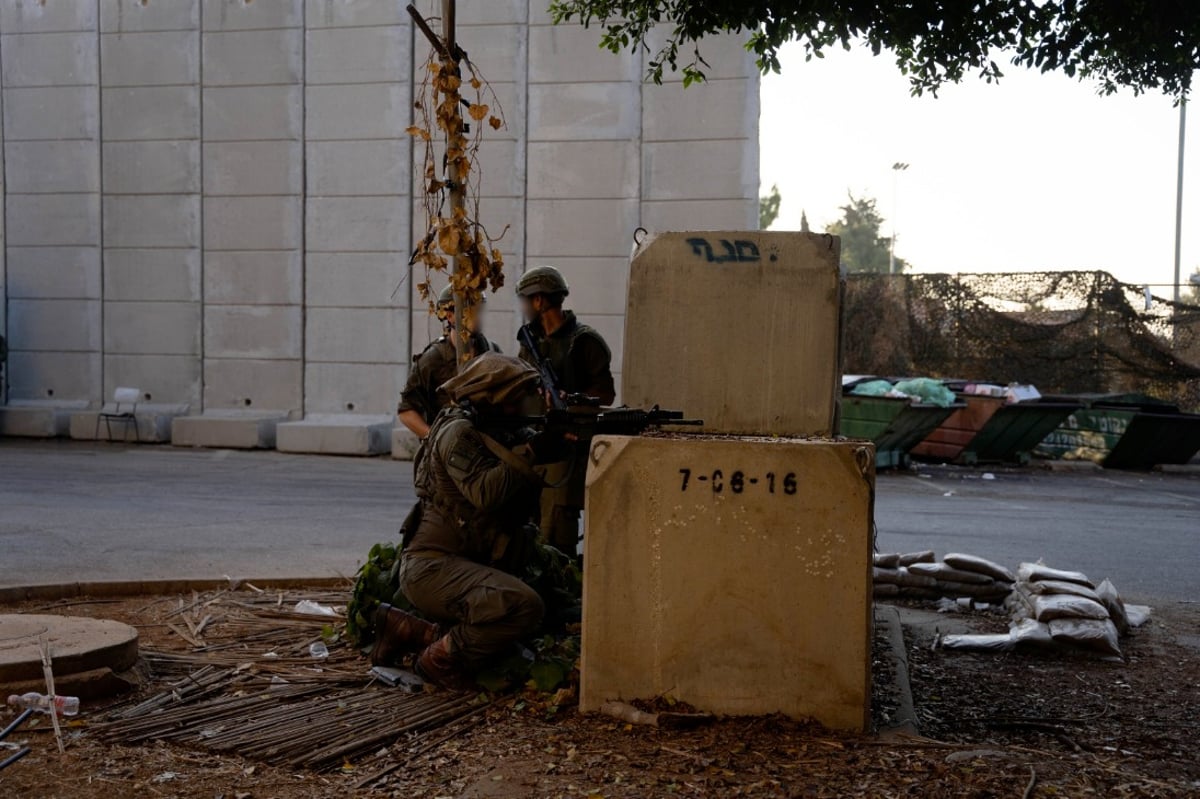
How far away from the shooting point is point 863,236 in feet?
261

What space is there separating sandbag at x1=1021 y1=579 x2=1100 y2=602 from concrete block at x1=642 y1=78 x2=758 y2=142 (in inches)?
361

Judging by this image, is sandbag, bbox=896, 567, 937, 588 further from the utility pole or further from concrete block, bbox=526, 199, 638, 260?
concrete block, bbox=526, 199, 638, 260

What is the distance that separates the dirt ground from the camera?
386 centimetres

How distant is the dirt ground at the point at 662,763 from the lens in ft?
12.6

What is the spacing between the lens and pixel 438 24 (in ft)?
53.0

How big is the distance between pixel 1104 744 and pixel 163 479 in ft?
35.2

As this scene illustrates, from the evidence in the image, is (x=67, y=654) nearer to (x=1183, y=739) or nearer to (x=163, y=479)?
(x=1183, y=739)

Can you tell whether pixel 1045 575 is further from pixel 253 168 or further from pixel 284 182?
pixel 253 168

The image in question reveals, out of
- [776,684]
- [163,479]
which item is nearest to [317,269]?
[163,479]

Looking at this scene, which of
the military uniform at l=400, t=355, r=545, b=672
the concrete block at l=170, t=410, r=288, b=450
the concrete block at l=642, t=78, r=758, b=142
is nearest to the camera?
the military uniform at l=400, t=355, r=545, b=672

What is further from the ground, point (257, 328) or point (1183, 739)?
point (257, 328)

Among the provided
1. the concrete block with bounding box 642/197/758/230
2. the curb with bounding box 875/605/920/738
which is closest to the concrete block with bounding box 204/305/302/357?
the concrete block with bounding box 642/197/758/230

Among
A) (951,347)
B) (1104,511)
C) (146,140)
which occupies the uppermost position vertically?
(146,140)

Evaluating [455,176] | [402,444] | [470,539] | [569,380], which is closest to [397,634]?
[470,539]
